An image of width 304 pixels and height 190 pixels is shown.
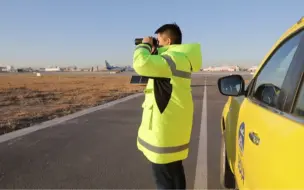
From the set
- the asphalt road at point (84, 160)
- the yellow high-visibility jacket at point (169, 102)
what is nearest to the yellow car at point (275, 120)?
the yellow high-visibility jacket at point (169, 102)

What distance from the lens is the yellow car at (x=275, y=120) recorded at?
4.58ft

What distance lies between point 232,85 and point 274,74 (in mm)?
522

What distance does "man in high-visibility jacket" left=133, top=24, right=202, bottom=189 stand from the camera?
2.45 metres

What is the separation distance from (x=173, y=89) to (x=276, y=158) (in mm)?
1223

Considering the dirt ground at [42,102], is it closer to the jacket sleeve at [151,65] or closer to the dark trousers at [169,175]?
the dark trousers at [169,175]

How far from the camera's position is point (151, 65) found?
2396 millimetres

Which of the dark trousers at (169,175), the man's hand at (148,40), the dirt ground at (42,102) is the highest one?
the man's hand at (148,40)

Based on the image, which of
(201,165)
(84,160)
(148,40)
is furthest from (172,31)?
(84,160)

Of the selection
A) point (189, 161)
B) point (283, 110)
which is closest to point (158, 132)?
point (283, 110)

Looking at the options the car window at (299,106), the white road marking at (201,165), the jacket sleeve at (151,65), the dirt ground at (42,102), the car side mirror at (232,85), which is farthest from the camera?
the dirt ground at (42,102)

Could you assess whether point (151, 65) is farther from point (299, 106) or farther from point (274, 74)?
point (299, 106)

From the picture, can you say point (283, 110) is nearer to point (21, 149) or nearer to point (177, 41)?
point (177, 41)

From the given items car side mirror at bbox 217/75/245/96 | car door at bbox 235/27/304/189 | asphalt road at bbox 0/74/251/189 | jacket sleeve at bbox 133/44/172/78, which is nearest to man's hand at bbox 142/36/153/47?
jacket sleeve at bbox 133/44/172/78

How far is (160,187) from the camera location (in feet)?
9.21
